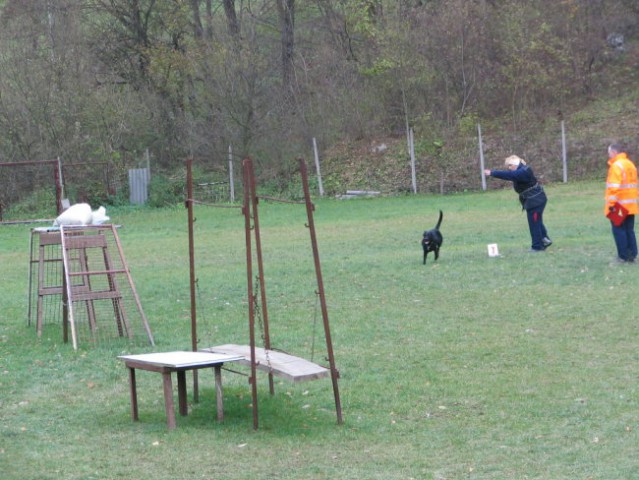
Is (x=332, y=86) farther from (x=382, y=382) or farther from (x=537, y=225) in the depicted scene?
(x=382, y=382)

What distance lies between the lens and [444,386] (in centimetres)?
828

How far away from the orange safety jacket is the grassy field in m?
0.93

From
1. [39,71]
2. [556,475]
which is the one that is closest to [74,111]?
[39,71]

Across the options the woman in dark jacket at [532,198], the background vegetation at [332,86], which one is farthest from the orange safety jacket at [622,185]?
the background vegetation at [332,86]

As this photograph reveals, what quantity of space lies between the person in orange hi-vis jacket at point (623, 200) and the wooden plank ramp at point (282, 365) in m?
8.28

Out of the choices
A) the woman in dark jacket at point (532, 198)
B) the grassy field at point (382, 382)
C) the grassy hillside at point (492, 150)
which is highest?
the grassy hillside at point (492, 150)

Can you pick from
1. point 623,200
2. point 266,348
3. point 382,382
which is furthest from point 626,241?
point 266,348

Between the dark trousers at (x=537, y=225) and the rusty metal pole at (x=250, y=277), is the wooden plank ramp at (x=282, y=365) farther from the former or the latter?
the dark trousers at (x=537, y=225)

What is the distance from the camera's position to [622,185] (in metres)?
14.8

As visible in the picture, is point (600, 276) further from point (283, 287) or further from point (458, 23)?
point (458, 23)

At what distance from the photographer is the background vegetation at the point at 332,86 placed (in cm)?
3484

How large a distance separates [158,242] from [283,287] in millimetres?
9194

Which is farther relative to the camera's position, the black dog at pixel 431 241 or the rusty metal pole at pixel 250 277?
the black dog at pixel 431 241

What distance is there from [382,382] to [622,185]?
7.65 meters
